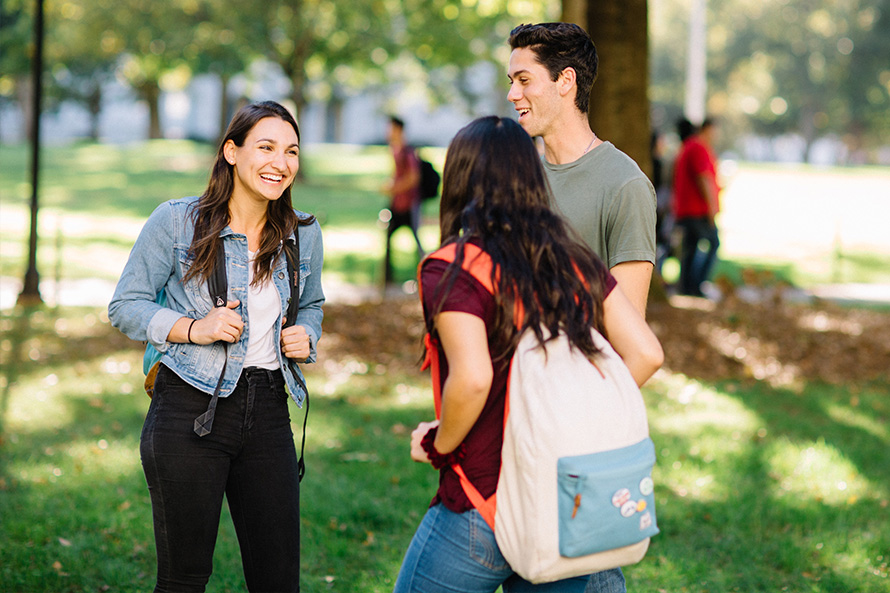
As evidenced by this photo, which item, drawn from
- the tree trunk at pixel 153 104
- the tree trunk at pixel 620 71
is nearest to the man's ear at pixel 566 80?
the tree trunk at pixel 620 71

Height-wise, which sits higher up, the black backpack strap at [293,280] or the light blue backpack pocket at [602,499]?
the black backpack strap at [293,280]

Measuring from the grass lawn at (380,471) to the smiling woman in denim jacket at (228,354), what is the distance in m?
1.55

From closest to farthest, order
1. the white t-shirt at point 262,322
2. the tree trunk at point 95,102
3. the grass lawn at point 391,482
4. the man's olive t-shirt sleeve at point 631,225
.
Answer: the man's olive t-shirt sleeve at point 631,225 < the white t-shirt at point 262,322 < the grass lawn at point 391,482 < the tree trunk at point 95,102

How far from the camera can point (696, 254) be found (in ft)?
41.7

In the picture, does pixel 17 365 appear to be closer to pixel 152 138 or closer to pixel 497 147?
pixel 497 147

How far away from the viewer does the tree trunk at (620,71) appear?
384 inches

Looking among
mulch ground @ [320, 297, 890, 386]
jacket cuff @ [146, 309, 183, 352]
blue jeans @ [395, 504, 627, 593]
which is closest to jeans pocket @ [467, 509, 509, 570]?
blue jeans @ [395, 504, 627, 593]

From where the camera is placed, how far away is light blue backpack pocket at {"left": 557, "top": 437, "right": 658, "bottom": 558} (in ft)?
7.16

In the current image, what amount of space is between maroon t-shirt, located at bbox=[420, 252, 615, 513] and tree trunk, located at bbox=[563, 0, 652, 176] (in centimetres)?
770

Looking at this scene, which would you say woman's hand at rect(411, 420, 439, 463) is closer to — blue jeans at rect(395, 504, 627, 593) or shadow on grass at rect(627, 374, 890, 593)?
blue jeans at rect(395, 504, 627, 593)

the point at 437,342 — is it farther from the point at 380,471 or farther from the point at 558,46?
the point at 380,471

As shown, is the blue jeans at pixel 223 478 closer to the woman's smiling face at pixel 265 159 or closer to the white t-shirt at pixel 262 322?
the white t-shirt at pixel 262 322

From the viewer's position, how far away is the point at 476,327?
223 centimetres

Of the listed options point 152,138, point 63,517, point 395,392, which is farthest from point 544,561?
point 152,138
